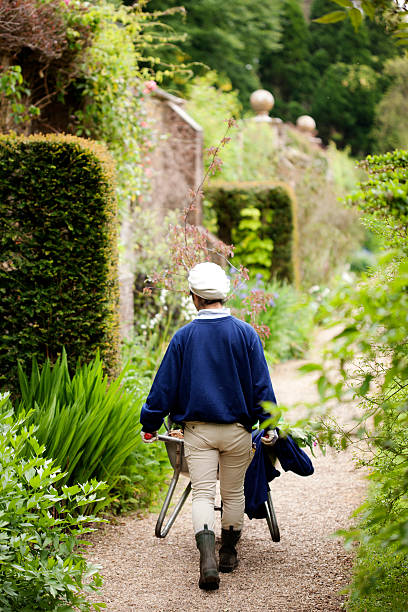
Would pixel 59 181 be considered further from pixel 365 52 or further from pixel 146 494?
pixel 365 52

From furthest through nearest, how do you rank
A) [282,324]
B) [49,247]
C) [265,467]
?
[282,324], [49,247], [265,467]

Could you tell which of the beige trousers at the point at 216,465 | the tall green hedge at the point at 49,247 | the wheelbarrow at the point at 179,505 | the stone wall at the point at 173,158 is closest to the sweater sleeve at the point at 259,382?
the beige trousers at the point at 216,465

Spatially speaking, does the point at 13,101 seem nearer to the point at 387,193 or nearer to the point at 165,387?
the point at 165,387

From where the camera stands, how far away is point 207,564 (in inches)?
125

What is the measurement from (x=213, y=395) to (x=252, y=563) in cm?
100

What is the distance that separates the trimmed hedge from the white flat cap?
6.93 meters

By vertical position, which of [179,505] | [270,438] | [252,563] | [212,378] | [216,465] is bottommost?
[252,563]

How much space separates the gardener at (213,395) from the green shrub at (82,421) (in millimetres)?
530

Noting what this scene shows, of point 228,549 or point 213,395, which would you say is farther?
point 228,549

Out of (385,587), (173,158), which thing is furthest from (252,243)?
(385,587)

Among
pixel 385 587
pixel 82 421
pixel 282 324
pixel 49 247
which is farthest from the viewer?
pixel 282 324

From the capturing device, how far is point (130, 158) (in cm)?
729

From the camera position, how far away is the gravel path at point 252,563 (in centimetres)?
315

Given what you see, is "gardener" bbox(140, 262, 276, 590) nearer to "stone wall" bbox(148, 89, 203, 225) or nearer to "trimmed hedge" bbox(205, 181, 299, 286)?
"stone wall" bbox(148, 89, 203, 225)
